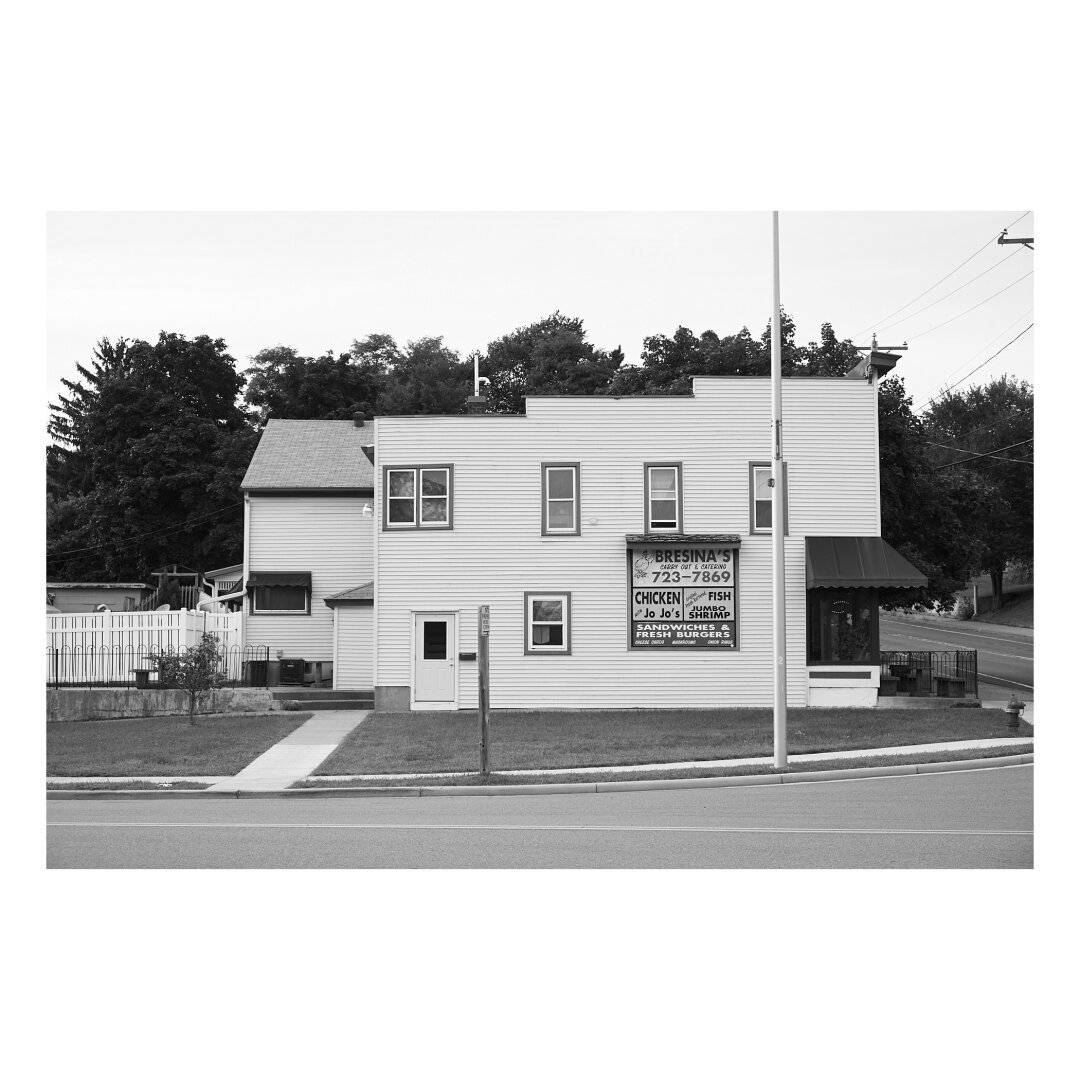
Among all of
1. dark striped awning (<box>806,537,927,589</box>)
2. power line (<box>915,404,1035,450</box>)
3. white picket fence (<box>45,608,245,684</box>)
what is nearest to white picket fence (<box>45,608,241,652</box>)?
white picket fence (<box>45,608,245,684</box>)

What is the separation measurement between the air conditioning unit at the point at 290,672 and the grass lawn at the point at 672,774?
1576 centimetres

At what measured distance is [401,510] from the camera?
2912 centimetres

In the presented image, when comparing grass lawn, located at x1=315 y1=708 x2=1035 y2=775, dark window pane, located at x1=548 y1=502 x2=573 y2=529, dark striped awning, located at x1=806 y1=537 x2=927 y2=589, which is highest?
dark window pane, located at x1=548 y1=502 x2=573 y2=529

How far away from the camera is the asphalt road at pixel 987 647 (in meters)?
34.1

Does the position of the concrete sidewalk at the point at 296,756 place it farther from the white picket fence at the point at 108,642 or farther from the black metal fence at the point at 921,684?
the black metal fence at the point at 921,684

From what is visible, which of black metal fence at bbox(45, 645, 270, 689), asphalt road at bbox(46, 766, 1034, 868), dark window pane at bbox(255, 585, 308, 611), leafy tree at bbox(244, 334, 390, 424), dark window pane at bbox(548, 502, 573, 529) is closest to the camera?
asphalt road at bbox(46, 766, 1034, 868)

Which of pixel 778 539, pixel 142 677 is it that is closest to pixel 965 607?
pixel 142 677

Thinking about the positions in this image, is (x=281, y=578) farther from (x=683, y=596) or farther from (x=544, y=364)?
(x=544, y=364)

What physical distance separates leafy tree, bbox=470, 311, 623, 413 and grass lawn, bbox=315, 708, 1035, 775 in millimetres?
24593

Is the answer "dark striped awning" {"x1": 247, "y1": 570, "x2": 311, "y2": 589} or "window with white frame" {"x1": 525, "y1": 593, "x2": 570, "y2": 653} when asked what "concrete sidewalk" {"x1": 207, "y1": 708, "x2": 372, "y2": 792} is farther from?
"dark striped awning" {"x1": 247, "y1": 570, "x2": 311, "y2": 589}

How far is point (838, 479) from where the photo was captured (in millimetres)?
28703

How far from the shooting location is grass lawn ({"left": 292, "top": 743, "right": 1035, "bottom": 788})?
18188 mm
